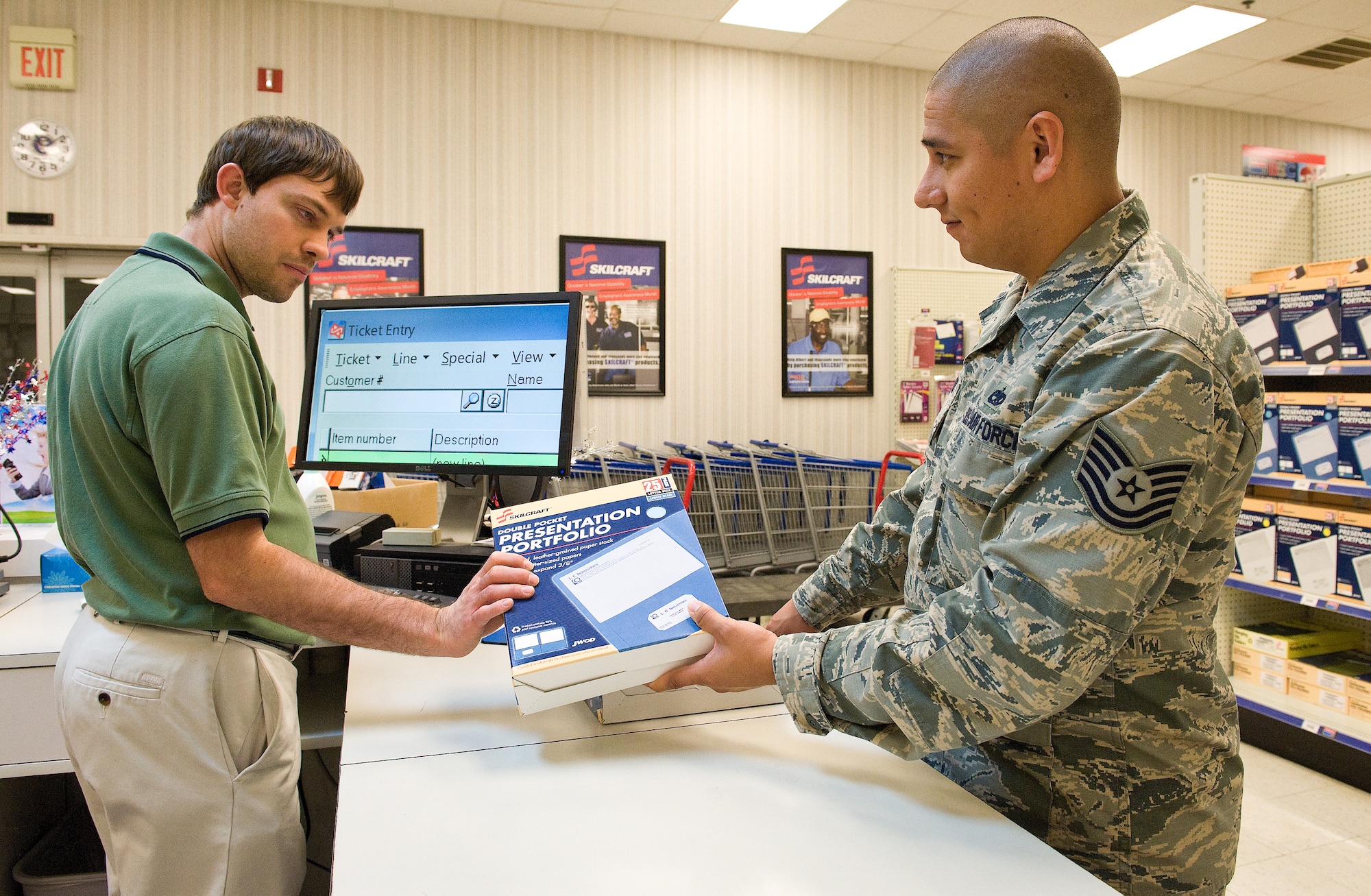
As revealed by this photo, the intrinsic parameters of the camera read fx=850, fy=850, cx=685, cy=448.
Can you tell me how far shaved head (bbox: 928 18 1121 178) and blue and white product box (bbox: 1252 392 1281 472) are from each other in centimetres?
298

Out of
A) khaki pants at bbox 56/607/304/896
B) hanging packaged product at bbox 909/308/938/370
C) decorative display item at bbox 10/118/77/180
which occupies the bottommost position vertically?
khaki pants at bbox 56/607/304/896

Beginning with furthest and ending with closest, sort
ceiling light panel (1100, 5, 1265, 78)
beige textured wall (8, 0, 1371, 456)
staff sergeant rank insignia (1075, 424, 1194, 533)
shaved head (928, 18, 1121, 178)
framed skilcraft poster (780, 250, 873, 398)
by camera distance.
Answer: framed skilcraft poster (780, 250, 873, 398) < ceiling light panel (1100, 5, 1265, 78) < beige textured wall (8, 0, 1371, 456) < shaved head (928, 18, 1121, 178) < staff sergeant rank insignia (1075, 424, 1194, 533)

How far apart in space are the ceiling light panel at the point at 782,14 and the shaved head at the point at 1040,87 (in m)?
4.19

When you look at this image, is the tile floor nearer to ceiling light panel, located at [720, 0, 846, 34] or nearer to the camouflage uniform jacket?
the camouflage uniform jacket

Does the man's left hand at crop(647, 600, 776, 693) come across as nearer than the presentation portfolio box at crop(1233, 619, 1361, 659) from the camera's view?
Yes

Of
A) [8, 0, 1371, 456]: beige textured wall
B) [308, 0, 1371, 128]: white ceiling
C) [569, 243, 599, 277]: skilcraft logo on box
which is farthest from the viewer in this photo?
[569, 243, 599, 277]: skilcraft logo on box

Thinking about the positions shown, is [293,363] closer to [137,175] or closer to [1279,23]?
[137,175]

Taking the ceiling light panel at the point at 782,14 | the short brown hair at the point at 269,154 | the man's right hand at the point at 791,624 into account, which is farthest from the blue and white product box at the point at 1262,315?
the short brown hair at the point at 269,154

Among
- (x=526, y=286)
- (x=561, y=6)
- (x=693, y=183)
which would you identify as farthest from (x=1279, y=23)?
(x=526, y=286)

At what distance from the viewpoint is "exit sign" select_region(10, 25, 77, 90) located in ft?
14.2

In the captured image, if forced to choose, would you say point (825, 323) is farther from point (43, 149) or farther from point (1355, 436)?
point (43, 149)

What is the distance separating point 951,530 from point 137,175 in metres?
4.96

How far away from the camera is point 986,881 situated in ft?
2.90

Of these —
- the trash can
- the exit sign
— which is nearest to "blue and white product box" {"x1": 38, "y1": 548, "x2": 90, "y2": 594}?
the trash can
